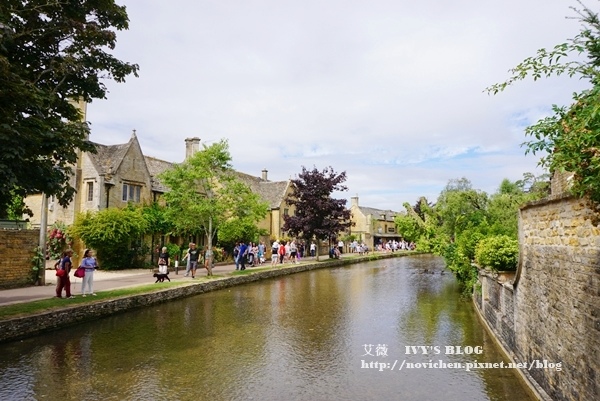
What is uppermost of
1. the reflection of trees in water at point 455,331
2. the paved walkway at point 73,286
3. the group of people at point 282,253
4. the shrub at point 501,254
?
the shrub at point 501,254

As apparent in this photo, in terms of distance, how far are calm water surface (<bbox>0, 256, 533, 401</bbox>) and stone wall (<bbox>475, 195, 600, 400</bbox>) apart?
0.84 metres

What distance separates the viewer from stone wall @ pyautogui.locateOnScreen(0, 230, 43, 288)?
17.0 metres

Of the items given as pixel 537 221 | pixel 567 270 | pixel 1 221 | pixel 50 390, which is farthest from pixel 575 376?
pixel 1 221

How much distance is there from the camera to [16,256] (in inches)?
686

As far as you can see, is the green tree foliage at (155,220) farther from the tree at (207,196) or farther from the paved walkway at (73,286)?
the tree at (207,196)

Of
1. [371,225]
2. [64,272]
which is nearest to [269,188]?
[371,225]

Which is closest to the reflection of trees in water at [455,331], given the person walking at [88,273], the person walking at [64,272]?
the person walking at [88,273]

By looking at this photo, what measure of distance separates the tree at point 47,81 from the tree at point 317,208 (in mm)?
24409

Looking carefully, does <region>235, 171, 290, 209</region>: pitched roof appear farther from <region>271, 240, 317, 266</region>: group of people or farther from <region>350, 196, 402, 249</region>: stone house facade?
<region>350, 196, 402, 249</region>: stone house facade

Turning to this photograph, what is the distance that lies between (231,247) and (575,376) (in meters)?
31.1

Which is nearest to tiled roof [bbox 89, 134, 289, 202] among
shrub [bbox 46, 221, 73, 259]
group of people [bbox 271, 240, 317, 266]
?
group of people [bbox 271, 240, 317, 266]

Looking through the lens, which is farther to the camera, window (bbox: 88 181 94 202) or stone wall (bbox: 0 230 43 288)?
window (bbox: 88 181 94 202)

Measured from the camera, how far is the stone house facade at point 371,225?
71.8 meters

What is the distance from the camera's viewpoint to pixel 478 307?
571 inches
